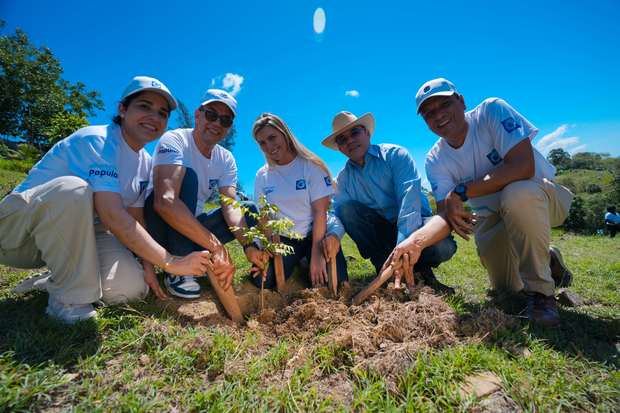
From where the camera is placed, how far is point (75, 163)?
2.53 meters

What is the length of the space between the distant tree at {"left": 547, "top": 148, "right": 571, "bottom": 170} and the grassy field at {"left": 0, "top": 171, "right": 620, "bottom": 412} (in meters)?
98.9

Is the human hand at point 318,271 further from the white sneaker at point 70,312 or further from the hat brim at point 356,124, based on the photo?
the white sneaker at point 70,312

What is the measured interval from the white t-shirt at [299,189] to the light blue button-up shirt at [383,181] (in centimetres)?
68

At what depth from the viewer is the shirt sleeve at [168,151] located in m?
2.99

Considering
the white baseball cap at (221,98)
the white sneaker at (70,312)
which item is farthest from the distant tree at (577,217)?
the white sneaker at (70,312)

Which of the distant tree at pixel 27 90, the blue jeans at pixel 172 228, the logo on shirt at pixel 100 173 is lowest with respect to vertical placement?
the blue jeans at pixel 172 228

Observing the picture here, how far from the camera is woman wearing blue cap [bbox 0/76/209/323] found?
2.32 meters

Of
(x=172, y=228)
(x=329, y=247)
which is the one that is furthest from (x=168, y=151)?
(x=329, y=247)

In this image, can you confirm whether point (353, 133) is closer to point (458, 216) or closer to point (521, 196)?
point (458, 216)

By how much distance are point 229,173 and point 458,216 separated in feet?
8.82

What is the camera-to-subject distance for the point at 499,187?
3133mm

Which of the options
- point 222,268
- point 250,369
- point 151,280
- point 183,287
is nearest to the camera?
point 250,369

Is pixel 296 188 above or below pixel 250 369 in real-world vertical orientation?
above

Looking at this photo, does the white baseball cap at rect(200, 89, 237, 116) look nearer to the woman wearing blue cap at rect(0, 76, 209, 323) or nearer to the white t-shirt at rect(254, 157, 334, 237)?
the woman wearing blue cap at rect(0, 76, 209, 323)
